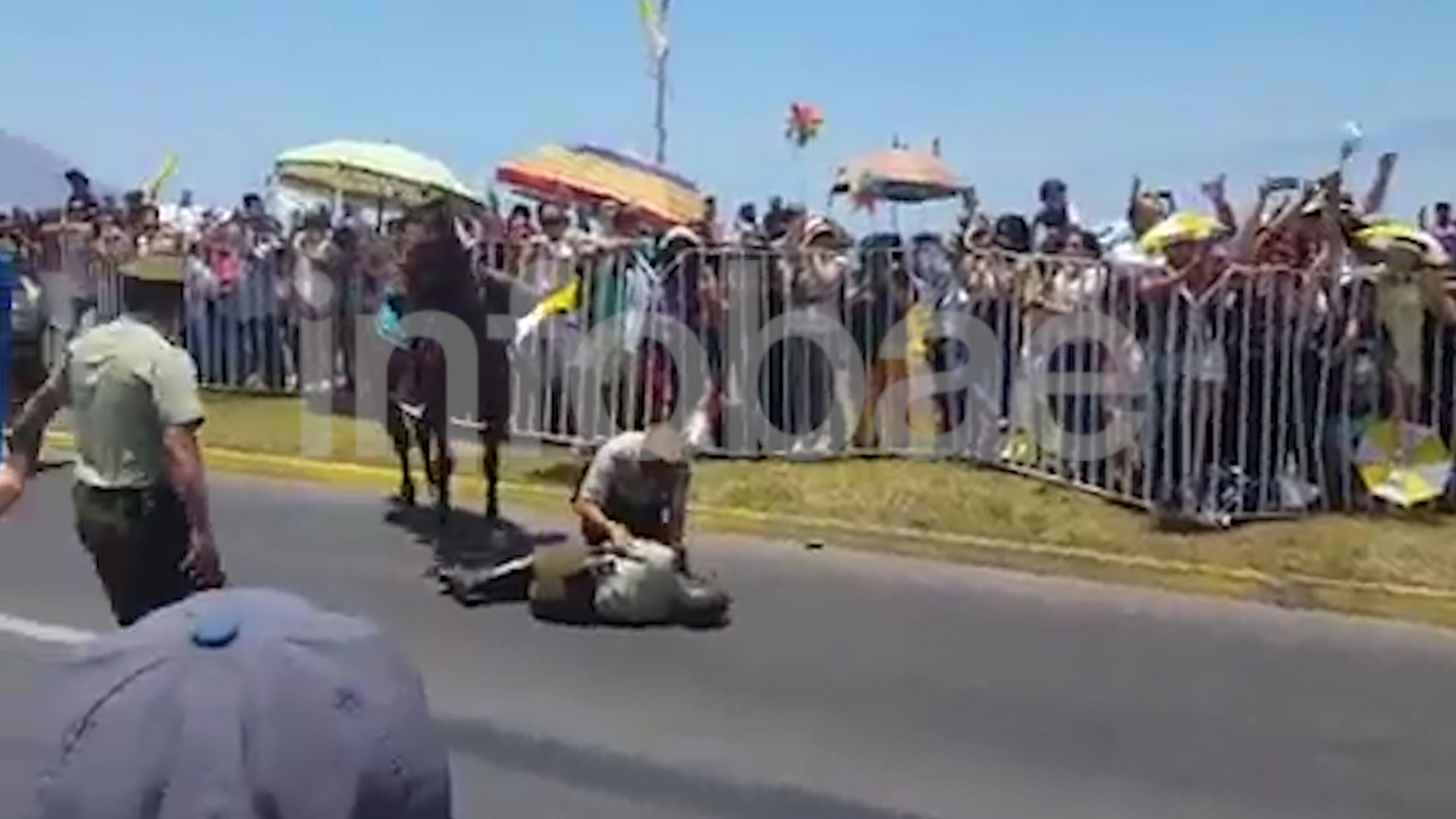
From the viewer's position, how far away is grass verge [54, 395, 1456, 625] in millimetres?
12188

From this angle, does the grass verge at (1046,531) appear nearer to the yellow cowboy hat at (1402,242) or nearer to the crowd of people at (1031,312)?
the crowd of people at (1031,312)

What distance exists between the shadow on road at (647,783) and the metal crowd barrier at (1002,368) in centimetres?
590

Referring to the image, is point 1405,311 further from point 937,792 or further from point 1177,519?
point 937,792

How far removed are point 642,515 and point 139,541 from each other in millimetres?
4030

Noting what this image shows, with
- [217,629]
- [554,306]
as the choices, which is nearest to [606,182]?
[554,306]

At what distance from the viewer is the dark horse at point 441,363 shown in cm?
1377

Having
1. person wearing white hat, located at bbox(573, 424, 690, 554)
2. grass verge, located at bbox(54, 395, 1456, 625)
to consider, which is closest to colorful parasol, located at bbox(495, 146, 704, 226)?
grass verge, located at bbox(54, 395, 1456, 625)

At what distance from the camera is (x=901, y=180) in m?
18.6

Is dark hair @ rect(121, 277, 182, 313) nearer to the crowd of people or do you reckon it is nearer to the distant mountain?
the crowd of people

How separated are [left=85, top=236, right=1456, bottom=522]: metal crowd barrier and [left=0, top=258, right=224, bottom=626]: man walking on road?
24.0ft

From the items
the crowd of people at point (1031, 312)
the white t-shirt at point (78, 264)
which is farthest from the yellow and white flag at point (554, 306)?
the white t-shirt at point (78, 264)

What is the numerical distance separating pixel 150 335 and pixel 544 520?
718cm

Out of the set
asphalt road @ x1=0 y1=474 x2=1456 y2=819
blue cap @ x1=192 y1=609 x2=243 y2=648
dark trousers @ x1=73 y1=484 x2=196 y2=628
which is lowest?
asphalt road @ x1=0 y1=474 x2=1456 y2=819

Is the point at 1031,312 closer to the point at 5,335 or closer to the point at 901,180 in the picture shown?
the point at 901,180
